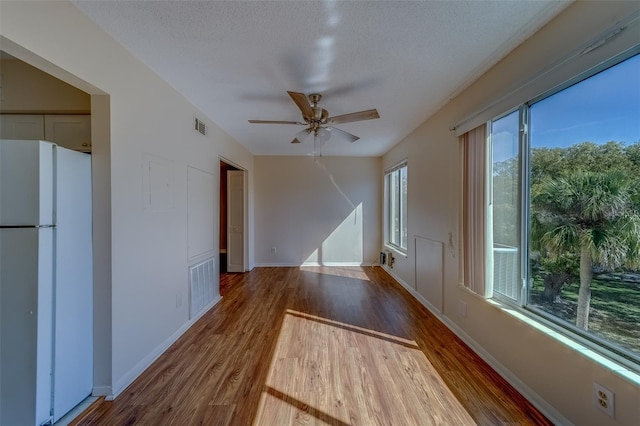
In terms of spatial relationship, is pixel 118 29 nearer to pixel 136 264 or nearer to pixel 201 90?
pixel 201 90

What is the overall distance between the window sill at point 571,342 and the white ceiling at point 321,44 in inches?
76.5

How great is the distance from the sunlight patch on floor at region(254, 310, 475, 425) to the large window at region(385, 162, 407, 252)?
256cm

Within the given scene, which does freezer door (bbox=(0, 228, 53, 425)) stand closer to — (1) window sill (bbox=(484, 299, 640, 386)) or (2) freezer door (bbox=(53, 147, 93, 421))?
(2) freezer door (bbox=(53, 147, 93, 421))

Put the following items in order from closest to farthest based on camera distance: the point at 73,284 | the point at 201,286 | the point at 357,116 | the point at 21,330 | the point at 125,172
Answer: the point at 21,330 → the point at 73,284 → the point at 125,172 → the point at 357,116 → the point at 201,286

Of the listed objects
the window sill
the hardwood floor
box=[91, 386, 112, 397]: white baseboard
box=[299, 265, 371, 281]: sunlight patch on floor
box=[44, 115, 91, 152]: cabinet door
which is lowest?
the hardwood floor

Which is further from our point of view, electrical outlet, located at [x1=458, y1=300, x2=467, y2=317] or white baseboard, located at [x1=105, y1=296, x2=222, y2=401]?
electrical outlet, located at [x1=458, y1=300, x2=467, y2=317]

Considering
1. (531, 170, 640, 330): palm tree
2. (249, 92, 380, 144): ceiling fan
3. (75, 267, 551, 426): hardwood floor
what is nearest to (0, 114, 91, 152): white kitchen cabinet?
(249, 92, 380, 144): ceiling fan

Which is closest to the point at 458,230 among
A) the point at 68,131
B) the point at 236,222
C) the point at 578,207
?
the point at 578,207

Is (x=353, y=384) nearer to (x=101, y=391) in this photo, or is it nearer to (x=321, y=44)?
(x=101, y=391)

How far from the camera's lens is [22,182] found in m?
1.53


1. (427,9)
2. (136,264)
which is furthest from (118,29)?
(427,9)

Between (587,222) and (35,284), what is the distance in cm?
320

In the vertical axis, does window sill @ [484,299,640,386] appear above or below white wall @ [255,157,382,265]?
below

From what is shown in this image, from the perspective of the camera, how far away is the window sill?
4.08ft
